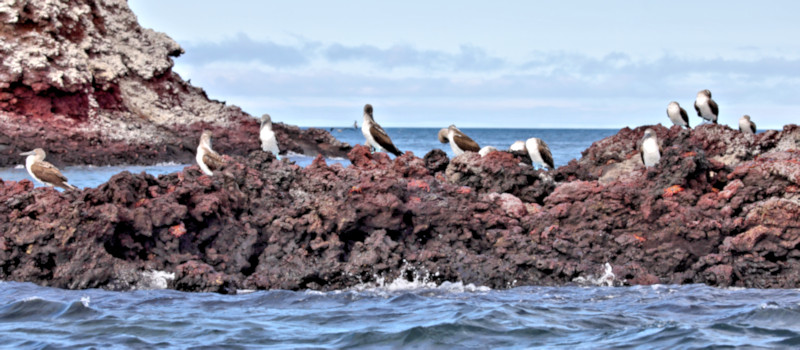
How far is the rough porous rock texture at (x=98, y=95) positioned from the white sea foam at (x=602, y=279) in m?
21.0

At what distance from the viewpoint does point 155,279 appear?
23.0ft

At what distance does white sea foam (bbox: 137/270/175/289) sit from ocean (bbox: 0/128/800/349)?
1.6 inches

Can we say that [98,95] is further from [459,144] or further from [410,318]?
[410,318]

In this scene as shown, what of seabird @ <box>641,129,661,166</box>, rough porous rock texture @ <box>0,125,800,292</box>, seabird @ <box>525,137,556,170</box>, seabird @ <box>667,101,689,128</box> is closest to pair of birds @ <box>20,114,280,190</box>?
rough porous rock texture @ <box>0,125,800,292</box>

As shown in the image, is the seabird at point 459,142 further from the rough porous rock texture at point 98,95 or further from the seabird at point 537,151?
the rough porous rock texture at point 98,95

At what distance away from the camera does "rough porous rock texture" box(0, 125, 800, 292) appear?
7.08 metres

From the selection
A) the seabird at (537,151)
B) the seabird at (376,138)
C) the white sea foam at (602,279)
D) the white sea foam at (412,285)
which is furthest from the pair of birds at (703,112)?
the white sea foam at (412,285)

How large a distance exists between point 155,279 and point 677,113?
1270 cm

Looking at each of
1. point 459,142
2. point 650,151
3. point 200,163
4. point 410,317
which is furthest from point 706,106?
point 410,317

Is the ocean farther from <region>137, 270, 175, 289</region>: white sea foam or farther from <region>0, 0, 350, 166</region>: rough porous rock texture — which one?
<region>0, 0, 350, 166</region>: rough porous rock texture

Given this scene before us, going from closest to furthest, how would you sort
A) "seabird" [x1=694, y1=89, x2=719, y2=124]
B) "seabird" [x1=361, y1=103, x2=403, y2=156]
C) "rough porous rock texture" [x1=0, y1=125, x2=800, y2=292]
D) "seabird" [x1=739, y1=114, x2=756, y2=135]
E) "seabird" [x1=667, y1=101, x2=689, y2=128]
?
"rough porous rock texture" [x1=0, y1=125, x2=800, y2=292] → "seabird" [x1=361, y1=103, x2=403, y2=156] → "seabird" [x1=667, y1=101, x2=689, y2=128] → "seabird" [x1=694, y1=89, x2=719, y2=124] → "seabird" [x1=739, y1=114, x2=756, y2=135]

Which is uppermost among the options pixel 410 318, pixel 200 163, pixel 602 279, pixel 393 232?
pixel 200 163

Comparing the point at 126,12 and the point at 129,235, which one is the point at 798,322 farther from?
the point at 126,12

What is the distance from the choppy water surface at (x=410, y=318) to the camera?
18.2 feet
